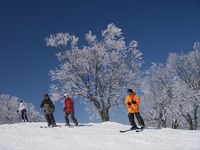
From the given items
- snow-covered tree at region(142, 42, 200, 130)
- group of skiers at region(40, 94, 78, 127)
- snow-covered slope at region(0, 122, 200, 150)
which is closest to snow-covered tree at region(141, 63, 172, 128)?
snow-covered tree at region(142, 42, 200, 130)

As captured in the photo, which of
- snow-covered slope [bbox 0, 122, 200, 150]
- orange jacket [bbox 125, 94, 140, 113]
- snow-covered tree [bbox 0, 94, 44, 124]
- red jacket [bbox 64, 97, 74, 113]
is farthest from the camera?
snow-covered tree [bbox 0, 94, 44, 124]

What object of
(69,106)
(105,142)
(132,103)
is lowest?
(105,142)

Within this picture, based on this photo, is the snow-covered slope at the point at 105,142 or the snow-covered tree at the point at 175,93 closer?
the snow-covered slope at the point at 105,142

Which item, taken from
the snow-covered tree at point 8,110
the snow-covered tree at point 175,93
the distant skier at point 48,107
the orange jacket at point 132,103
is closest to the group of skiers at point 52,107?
the distant skier at point 48,107

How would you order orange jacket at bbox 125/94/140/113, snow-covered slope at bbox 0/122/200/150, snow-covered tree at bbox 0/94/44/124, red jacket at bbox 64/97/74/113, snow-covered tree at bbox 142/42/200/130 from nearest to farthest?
snow-covered slope at bbox 0/122/200/150 → orange jacket at bbox 125/94/140/113 → red jacket at bbox 64/97/74/113 → snow-covered tree at bbox 142/42/200/130 → snow-covered tree at bbox 0/94/44/124

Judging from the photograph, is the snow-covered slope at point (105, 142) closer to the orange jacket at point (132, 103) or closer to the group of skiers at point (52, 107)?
the orange jacket at point (132, 103)

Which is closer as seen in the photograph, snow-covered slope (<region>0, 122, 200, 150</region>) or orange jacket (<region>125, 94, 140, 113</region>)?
snow-covered slope (<region>0, 122, 200, 150</region>)

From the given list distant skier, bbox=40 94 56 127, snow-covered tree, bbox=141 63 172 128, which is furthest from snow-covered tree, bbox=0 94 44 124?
distant skier, bbox=40 94 56 127

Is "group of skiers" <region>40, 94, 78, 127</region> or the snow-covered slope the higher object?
"group of skiers" <region>40, 94, 78, 127</region>

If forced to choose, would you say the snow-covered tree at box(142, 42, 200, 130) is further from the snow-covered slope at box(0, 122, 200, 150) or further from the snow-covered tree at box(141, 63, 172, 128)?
the snow-covered slope at box(0, 122, 200, 150)

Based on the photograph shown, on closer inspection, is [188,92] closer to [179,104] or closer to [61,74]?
[179,104]

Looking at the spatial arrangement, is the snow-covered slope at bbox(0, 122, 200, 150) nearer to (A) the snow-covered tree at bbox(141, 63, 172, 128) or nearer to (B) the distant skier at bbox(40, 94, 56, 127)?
(B) the distant skier at bbox(40, 94, 56, 127)

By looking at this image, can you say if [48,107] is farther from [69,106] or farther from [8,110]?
[8,110]

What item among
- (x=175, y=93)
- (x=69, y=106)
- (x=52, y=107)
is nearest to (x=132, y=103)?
(x=69, y=106)
